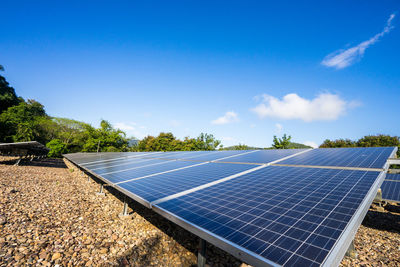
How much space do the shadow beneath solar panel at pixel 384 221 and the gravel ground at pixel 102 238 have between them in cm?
4

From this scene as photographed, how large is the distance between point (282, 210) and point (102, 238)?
495 centimetres

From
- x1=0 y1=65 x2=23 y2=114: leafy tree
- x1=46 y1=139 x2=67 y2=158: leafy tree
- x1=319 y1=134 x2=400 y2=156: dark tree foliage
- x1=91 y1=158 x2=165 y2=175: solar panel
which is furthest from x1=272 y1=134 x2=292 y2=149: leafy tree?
x1=0 y1=65 x2=23 y2=114: leafy tree

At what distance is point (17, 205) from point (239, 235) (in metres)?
8.76

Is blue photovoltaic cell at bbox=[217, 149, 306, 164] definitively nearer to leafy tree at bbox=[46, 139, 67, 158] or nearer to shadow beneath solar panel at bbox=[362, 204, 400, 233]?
shadow beneath solar panel at bbox=[362, 204, 400, 233]

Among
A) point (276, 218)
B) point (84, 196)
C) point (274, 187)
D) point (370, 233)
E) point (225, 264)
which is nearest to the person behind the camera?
point (276, 218)

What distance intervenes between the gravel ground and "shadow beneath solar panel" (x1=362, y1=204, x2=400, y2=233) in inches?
1.4

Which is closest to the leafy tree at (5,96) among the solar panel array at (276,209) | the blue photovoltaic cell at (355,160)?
the solar panel array at (276,209)

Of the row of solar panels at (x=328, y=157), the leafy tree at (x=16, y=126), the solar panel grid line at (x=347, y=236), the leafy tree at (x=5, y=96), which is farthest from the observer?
the leafy tree at (x=5, y=96)

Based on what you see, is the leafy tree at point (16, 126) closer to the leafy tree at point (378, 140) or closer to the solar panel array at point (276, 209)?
the solar panel array at point (276, 209)

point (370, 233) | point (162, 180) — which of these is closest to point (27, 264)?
point (162, 180)

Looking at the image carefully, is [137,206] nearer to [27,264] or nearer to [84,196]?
[84,196]

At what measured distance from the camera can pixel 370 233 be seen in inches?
248

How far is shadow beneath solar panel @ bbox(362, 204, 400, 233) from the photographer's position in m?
6.88

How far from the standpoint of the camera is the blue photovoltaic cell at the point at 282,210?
1749mm
